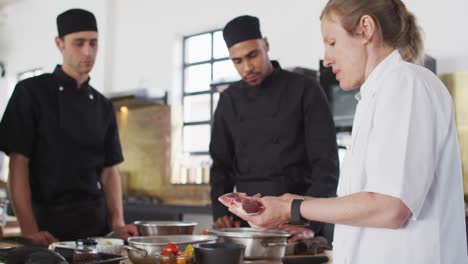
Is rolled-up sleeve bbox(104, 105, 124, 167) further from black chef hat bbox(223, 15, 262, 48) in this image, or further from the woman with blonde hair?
the woman with blonde hair

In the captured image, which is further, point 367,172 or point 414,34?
point 414,34

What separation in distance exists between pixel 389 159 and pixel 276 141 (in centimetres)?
149

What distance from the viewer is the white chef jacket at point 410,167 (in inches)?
50.2

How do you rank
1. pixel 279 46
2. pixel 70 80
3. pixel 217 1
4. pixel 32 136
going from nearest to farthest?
pixel 32 136 → pixel 70 80 → pixel 279 46 → pixel 217 1

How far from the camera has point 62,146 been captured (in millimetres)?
2797

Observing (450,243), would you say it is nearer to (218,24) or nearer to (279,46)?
(279,46)

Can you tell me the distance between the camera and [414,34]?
1.51 metres

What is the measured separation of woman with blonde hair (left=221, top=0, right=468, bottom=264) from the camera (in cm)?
128

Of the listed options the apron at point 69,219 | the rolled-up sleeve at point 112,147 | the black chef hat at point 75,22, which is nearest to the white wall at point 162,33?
the rolled-up sleeve at point 112,147

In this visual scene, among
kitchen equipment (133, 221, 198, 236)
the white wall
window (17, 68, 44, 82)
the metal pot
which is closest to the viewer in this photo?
the metal pot

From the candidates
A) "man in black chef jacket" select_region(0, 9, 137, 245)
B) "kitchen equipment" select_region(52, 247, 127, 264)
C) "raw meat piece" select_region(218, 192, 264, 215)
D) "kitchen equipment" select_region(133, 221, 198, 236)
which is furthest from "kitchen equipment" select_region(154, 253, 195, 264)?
"man in black chef jacket" select_region(0, 9, 137, 245)

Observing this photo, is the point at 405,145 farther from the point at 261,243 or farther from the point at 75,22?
the point at 75,22

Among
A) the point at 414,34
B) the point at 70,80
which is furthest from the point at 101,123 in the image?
the point at 414,34

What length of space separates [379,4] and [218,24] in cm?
588
